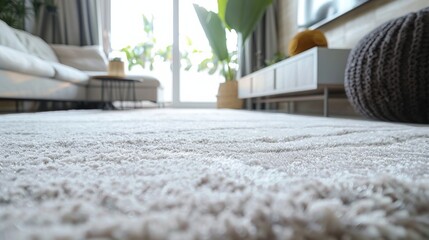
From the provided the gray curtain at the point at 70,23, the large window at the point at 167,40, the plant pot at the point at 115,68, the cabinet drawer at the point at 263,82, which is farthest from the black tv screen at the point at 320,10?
the gray curtain at the point at 70,23

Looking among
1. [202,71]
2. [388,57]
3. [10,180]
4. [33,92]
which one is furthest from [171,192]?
[202,71]

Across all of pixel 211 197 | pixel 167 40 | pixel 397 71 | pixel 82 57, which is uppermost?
pixel 167 40

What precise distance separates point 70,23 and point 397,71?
3.76m

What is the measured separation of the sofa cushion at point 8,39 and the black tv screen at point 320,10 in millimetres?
2412

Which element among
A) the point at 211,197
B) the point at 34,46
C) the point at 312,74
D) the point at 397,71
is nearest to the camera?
the point at 211,197

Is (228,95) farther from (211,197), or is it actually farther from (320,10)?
(211,197)

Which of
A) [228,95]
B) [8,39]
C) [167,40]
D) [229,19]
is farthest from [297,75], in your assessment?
[167,40]

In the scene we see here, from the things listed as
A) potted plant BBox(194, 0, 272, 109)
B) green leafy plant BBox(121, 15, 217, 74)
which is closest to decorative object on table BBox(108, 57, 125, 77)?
potted plant BBox(194, 0, 272, 109)

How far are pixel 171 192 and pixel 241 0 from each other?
2892mm

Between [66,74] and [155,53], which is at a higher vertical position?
[155,53]

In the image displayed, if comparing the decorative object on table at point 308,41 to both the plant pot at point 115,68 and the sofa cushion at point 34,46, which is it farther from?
the sofa cushion at point 34,46

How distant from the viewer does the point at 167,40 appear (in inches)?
166

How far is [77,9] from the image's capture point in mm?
3785

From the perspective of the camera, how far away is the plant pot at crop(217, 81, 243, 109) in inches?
135
